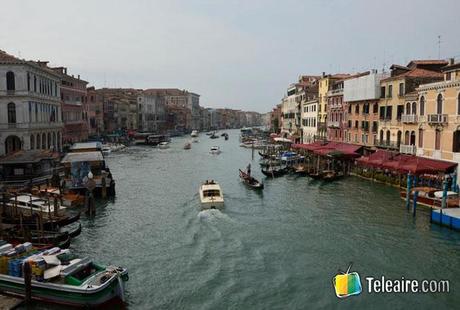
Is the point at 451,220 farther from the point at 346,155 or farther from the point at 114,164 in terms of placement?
the point at 114,164

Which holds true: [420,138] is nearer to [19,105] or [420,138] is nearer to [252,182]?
[252,182]

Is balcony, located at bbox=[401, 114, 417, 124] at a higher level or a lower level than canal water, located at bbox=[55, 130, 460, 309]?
higher

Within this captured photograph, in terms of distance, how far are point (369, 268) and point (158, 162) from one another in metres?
38.9

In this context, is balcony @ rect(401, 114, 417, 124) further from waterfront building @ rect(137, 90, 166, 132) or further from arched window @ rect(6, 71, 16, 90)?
waterfront building @ rect(137, 90, 166, 132)

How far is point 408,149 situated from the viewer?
108 ft

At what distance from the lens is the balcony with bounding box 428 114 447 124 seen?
28203 mm

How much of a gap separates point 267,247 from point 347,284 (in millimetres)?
4114

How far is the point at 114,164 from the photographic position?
4959cm

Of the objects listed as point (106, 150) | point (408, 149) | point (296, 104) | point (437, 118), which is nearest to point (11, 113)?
point (106, 150)

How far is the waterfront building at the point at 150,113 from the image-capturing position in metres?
110

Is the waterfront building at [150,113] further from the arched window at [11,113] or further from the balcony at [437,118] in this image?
the balcony at [437,118]

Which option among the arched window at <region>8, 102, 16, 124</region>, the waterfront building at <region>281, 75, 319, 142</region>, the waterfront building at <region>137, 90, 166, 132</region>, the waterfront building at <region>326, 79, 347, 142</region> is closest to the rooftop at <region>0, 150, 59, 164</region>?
the arched window at <region>8, 102, 16, 124</region>

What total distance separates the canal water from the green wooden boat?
40.9 inches

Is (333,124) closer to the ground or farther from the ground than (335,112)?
closer to the ground
